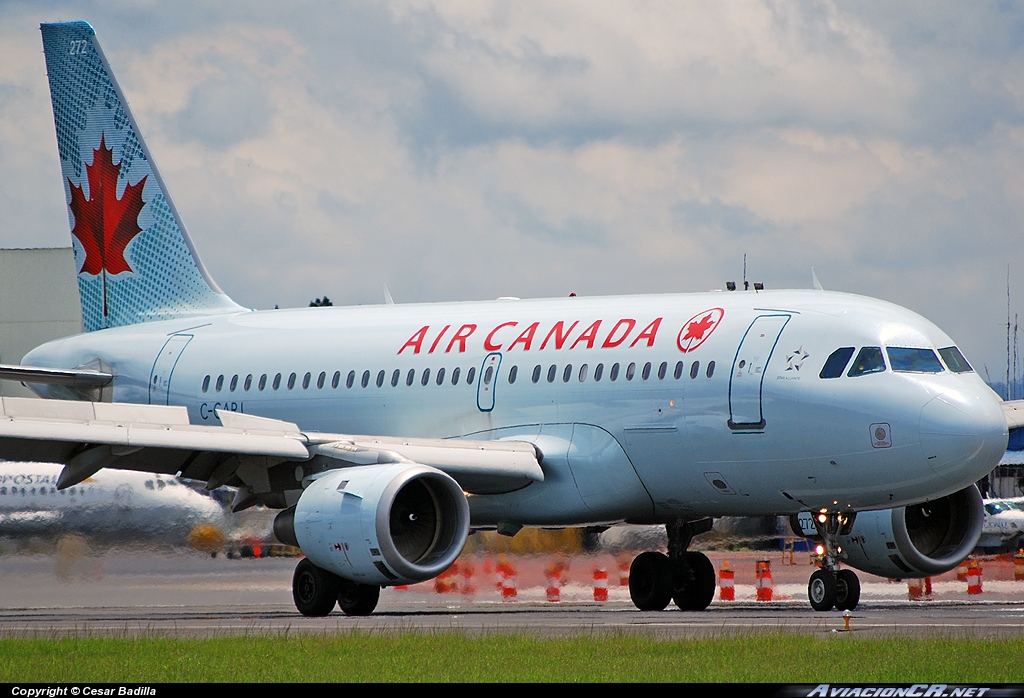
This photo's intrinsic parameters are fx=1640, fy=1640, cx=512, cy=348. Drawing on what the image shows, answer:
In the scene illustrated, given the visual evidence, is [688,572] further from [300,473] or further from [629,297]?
[300,473]

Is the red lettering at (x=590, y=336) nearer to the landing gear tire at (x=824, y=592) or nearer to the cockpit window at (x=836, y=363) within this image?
the cockpit window at (x=836, y=363)

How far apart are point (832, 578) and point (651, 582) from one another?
12.0 ft

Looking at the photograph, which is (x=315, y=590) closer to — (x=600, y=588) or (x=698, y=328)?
(x=698, y=328)

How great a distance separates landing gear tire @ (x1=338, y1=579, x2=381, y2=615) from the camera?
22156 millimetres

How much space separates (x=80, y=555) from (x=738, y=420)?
37.2 feet

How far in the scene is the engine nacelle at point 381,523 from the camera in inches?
788

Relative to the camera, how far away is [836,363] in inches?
822

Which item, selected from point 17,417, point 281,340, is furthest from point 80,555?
point 17,417

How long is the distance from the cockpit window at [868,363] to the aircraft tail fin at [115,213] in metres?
13.4

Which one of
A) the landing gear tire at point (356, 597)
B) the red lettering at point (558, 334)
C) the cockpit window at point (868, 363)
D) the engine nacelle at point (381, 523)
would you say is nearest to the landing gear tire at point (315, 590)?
the landing gear tire at point (356, 597)

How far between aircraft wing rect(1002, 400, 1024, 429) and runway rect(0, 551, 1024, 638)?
8.93ft

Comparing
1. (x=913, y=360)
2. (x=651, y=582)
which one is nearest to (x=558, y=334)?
(x=651, y=582)

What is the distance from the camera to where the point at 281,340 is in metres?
27.4

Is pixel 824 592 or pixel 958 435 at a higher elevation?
pixel 958 435
